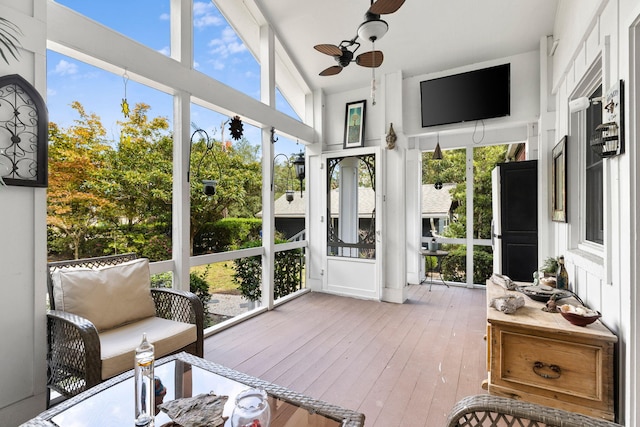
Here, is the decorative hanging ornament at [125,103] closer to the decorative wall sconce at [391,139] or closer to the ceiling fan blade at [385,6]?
the ceiling fan blade at [385,6]

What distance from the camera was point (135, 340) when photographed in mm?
2059

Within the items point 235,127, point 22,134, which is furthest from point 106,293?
point 235,127

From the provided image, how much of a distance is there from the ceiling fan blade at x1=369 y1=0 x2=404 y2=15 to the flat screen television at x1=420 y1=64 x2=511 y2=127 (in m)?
2.71

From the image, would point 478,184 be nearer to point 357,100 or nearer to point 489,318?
point 357,100

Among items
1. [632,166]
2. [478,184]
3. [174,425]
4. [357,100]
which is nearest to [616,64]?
[632,166]

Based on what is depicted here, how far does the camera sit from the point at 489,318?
225 cm

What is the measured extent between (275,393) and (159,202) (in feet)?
7.62

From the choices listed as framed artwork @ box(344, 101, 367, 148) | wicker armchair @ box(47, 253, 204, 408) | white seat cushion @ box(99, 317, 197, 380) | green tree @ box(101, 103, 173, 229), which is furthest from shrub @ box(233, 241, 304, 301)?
framed artwork @ box(344, 101, 367, 148)

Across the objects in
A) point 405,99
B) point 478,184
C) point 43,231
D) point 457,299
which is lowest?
point 457,299

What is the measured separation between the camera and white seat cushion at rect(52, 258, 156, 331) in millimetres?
2088

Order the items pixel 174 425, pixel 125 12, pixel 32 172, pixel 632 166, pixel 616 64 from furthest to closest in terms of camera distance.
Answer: pixel 125 12
pixel 32 172
pixel 616 64
pixel 632 166
pixel 174 425

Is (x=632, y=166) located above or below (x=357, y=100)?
below

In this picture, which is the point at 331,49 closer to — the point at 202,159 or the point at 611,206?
the point at 202,159

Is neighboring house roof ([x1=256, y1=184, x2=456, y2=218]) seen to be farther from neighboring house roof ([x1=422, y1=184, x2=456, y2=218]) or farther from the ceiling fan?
the ceiling fan
